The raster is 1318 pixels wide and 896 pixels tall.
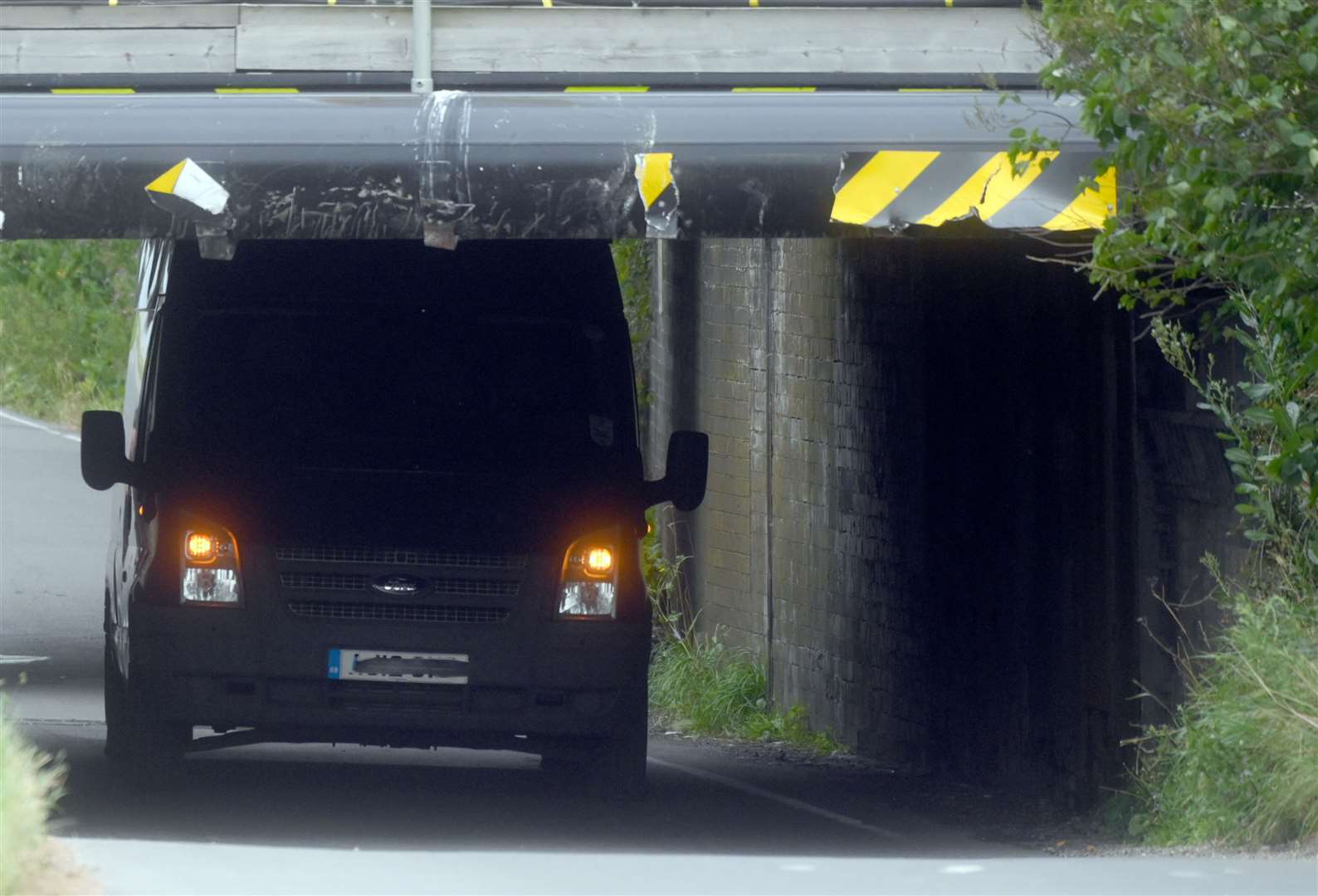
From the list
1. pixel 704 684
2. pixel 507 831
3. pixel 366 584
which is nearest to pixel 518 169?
pixel 366 584

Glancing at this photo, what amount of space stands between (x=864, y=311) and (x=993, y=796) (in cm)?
297

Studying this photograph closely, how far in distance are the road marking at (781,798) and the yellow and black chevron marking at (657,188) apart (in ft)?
9.04

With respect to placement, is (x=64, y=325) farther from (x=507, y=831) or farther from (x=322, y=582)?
(x=507, y=831)

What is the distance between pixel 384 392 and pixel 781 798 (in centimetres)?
277

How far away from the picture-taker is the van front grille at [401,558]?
8.74 m

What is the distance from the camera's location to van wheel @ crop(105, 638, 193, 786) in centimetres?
888

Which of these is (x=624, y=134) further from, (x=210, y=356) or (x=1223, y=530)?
(x=1223, y=530)

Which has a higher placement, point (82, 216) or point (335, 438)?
point (82, 216)

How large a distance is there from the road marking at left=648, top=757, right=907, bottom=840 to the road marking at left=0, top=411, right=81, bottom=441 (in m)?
21.3

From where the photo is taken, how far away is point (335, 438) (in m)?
9.29

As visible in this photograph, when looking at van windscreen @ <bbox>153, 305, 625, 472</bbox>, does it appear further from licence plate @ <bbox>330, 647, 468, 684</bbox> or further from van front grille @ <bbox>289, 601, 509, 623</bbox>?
licence plate @ <bbox>330, 647, 468, 684</bbox>

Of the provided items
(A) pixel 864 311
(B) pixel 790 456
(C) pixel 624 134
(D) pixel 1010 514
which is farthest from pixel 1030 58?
(B) pixel 790 456

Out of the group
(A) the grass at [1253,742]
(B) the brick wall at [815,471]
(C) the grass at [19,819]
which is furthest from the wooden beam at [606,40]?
(C) the grass at [19,819]

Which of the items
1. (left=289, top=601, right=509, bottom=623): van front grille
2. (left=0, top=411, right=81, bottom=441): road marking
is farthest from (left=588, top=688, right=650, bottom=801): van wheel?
(left=0, top=411, right=81, bottom=441): road marking
